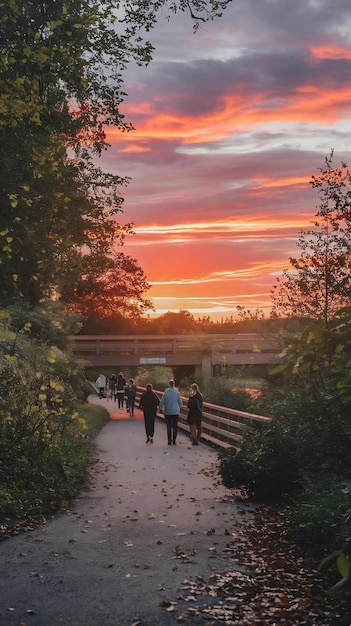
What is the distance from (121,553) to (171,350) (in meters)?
44.2

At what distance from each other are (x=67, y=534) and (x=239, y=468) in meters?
4.02

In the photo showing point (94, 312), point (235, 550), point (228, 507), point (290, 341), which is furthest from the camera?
point (94, 312)

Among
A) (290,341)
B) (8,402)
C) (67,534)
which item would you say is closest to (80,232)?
(8,402)

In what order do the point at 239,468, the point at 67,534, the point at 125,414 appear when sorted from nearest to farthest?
the point at 67,534 < the point at 239,468 < the point at 125,414

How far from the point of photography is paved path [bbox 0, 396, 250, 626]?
6645mm

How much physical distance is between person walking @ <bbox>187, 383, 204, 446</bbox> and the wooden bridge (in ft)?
92.7

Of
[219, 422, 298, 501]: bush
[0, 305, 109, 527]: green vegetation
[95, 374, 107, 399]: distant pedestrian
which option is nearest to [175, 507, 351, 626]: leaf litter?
[219, 422, 298, 501]: bush

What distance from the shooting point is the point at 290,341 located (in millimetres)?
3609

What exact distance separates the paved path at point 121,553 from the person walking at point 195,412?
259 inches

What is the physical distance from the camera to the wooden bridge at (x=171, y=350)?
51.8 meters

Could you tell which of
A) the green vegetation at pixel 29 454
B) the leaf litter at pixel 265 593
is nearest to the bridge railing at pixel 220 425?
the green vegetation at pixel 29 454

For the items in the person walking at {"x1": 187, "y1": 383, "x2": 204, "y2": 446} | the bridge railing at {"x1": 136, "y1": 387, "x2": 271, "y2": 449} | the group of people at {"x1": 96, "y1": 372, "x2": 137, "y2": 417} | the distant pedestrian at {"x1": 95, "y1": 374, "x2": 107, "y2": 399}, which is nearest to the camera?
the bridge railing at {"x1": 136, "y1": 387, "x2": 271, "y2": 449}

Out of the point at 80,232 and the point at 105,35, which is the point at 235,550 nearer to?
the point at 105,35

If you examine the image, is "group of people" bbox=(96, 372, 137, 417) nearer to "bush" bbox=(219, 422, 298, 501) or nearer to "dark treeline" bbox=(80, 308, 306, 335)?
"dark treeline" bbox=(80, 308, 306, 335)
